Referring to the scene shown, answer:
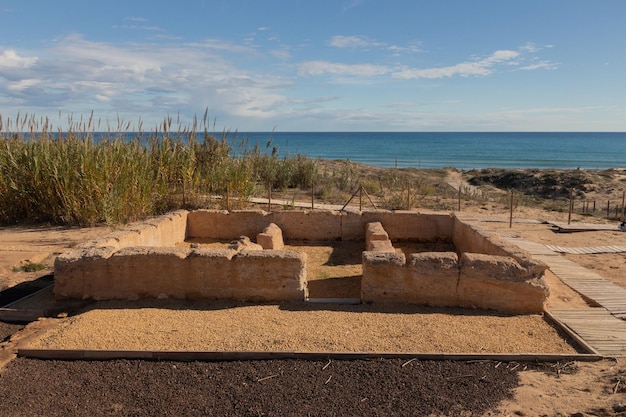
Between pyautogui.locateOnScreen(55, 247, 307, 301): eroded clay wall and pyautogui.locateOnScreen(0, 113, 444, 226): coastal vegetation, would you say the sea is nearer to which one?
pyautogui.locateOnScreen(0, 113, 444, 226): coastal vegetation

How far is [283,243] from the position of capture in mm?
9273

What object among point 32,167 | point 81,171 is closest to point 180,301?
point 81,171

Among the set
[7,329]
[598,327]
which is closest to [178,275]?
[7,329]

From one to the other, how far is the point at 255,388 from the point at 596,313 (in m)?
4.11

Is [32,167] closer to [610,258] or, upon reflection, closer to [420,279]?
[420,279]

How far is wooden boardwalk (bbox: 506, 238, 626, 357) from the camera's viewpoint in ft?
15.8

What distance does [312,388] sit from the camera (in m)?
4.00

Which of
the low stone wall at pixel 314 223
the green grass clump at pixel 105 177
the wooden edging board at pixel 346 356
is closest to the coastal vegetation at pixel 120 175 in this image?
the green grass clump at pixel 105 177

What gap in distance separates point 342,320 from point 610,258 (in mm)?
5815

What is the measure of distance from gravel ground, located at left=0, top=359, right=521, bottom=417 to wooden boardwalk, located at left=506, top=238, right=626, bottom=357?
1244 mm

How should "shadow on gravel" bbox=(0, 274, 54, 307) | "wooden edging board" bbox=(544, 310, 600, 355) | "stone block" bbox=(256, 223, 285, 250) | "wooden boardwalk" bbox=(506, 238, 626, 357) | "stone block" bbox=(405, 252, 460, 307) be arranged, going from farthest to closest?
"stone block" bbox=(256, 223, 285, 250) < "shadow on gravel" bbox=(0, 274, 54, 307) < "stone block" bbox=(405, 252, 460, 307) < "wooden boardwalk" bbox=(506, 238, 626, 357) < "wooden edging board" bbox=(544, 310, 600, 355)

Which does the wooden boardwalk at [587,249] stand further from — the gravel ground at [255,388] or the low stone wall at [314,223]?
the gravel ground at [255,388]

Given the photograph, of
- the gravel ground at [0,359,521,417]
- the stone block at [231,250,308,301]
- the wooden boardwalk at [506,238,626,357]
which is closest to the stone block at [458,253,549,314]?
the wooden boardwalk at [506,238,626,357]

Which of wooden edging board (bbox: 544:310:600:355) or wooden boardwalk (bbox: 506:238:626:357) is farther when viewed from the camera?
wooden boardwalk (bbox: 506:238:626:357)
